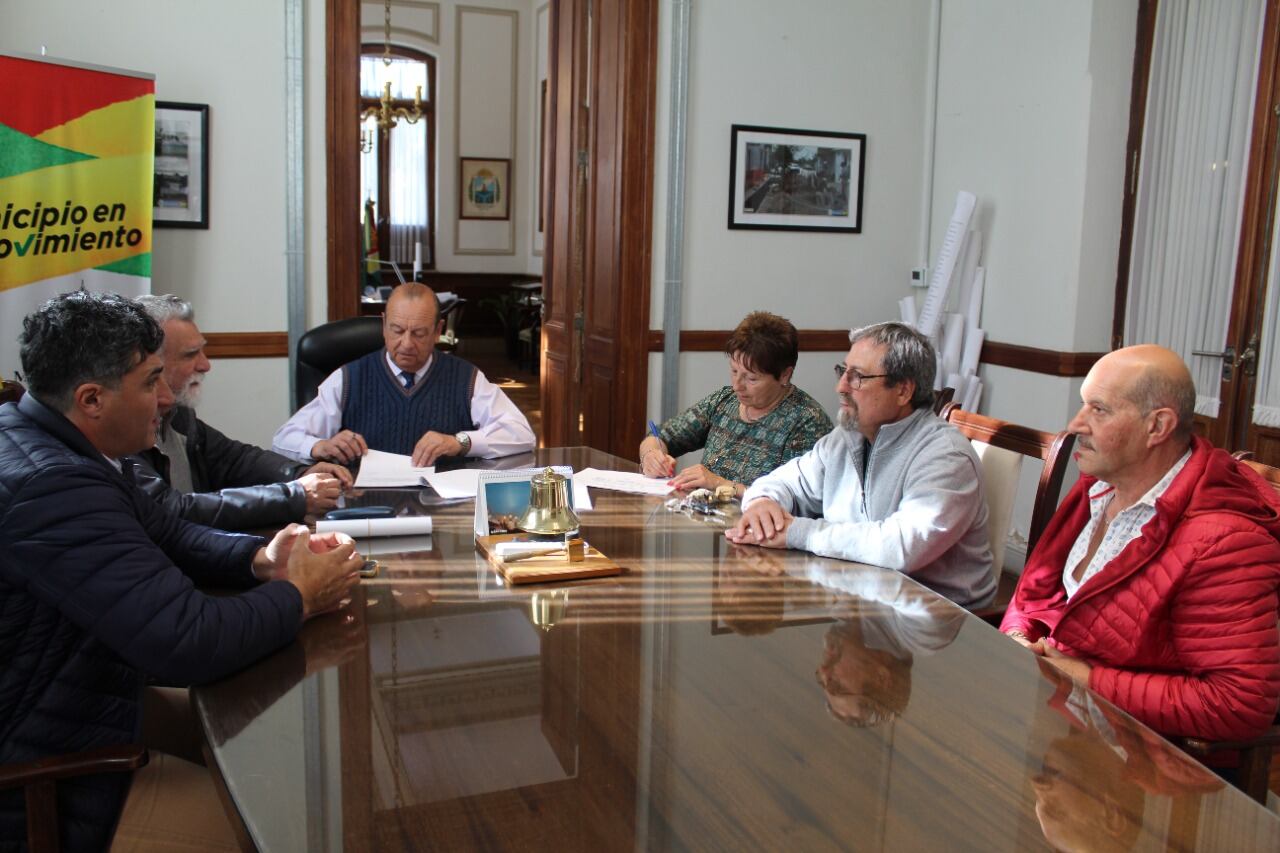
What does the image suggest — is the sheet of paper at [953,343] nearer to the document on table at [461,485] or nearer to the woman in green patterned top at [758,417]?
the woman in green patterned top at [758,417]

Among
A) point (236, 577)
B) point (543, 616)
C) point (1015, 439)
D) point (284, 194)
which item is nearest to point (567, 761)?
point (543, 616)

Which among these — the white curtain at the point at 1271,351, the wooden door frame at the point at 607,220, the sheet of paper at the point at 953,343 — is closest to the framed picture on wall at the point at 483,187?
the wooden door frame at the point at 607,220

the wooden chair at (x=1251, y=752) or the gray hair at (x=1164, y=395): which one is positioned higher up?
the gray hair at (x=1164, y=395)

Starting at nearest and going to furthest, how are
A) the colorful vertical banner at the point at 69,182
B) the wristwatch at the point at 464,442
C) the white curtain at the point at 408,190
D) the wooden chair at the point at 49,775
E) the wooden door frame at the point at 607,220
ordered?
the wooden chair at the point at 49,775 → the wristwatch at the point at 464,442 → the colorful vertical banner at the point at 69,182 → the wooden door frame at the point at 607,220 → the white curtain at the point at 408,190

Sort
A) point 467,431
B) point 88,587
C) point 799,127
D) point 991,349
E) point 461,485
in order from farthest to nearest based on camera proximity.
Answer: point 799,127, point 991,349, point 467,431, point 461,485, point 88,587

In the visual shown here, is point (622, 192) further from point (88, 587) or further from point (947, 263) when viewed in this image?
point (88, 587)

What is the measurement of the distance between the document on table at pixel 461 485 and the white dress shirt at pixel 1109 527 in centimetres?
108

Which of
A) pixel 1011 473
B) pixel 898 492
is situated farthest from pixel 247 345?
pixel 1011 473

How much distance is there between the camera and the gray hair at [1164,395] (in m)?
1.91

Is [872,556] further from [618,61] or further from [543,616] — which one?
[618,61]

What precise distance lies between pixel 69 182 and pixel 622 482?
7.89 ft

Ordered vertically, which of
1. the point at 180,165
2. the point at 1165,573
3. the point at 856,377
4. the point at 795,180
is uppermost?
the point at 795,180

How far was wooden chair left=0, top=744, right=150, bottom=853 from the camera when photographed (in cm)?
142

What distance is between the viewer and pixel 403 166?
38.5 feet
